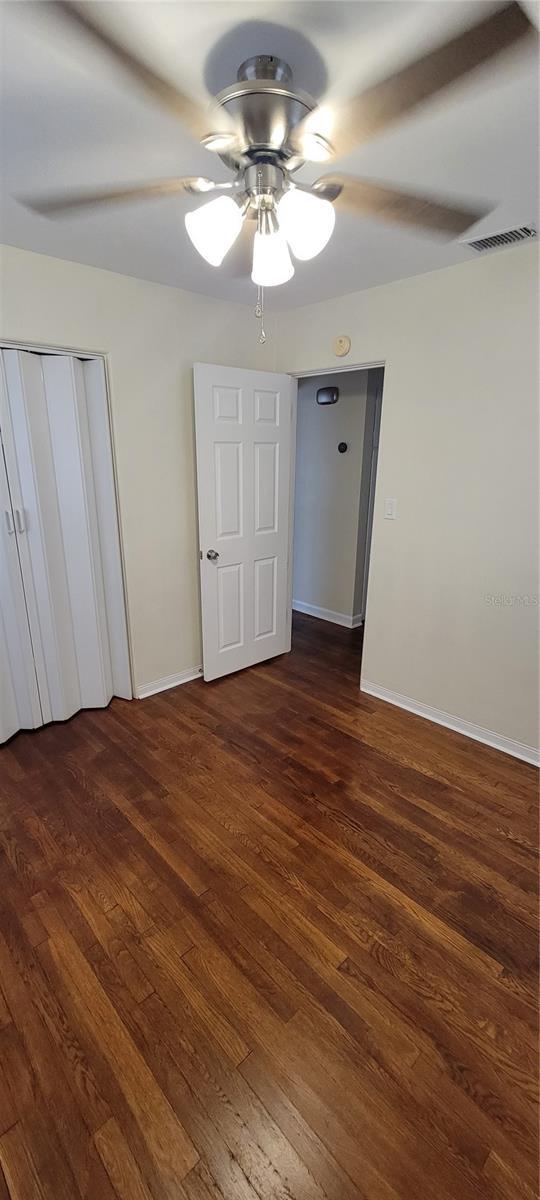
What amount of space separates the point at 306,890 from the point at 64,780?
127 cm

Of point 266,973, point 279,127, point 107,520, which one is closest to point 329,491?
point 107,520

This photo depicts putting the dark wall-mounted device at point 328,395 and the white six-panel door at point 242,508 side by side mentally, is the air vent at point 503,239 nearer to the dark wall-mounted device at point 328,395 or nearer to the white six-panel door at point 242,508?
the white six-panel door at point 242,508

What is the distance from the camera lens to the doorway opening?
399 centimetres

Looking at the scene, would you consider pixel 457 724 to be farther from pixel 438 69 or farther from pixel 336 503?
pixel 438 69

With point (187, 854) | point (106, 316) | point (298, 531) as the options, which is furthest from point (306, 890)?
point (298, 531)

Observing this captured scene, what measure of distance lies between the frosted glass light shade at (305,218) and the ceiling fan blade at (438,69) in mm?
154

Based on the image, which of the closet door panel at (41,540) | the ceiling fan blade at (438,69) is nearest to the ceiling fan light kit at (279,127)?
the ceiling fan blade at (438,69)

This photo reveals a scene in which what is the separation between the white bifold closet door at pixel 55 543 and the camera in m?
2.37

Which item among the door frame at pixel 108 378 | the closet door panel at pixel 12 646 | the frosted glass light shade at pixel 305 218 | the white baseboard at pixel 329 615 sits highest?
the frosted glass light shade at pixel 305 218

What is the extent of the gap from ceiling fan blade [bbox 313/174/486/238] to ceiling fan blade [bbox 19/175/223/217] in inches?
12.6

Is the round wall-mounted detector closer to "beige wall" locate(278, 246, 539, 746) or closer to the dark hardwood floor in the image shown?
"beige wall" locate(278, 246, 539, 746)

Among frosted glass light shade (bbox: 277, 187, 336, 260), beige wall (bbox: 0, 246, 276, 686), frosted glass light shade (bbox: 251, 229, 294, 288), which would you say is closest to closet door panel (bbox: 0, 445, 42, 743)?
beige wall (bbox: 0, 246, 276, 686)

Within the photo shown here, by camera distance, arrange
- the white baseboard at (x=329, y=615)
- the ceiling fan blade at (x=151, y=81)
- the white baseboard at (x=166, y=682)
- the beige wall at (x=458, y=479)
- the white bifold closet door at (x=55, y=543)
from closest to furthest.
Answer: the ceiling fan blade at (x=151, y=81) → the beige wall at (x=458, y=479) → the white bifold closet door at (x=55, y=543) → the white baseboard at (x=166, y=682) → the white baseboard at (x=329, y=615)

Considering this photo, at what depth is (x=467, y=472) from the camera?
8.09ft
